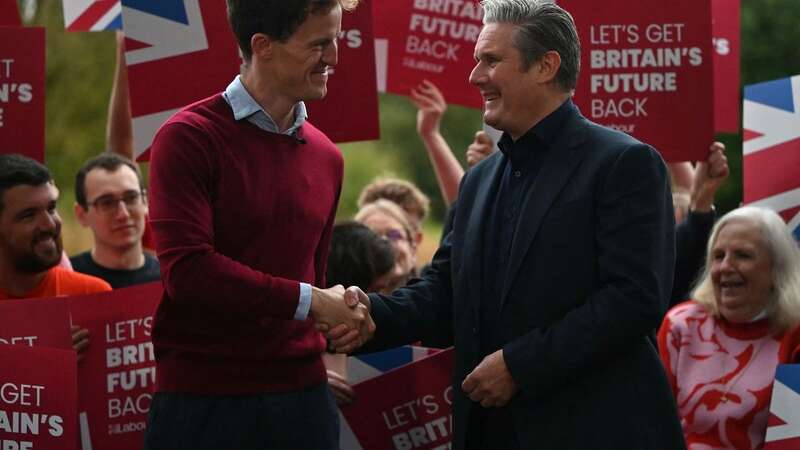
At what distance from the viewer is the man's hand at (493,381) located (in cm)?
408

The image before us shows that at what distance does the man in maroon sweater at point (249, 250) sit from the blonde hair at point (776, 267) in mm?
1958

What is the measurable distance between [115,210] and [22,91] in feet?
4.50

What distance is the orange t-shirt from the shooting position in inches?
224

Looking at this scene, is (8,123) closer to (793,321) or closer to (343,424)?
(343,424)

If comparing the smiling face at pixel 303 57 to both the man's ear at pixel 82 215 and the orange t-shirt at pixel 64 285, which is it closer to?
the orange t-shirt at pixel 64 285

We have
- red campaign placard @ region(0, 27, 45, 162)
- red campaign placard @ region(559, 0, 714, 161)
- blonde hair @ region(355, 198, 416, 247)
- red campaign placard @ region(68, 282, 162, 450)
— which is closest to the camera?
red campaign placard @ region(68, 282, 162, 450)

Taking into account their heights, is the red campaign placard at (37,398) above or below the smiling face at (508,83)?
below

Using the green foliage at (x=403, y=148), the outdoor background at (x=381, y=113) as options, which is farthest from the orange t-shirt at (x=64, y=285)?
the green foliage at (x=403, y=148)

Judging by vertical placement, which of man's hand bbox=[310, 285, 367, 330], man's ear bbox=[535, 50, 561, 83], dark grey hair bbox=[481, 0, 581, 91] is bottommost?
man's hand bbox=[310, 285, 367, 330]

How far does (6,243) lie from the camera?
18.6 ft

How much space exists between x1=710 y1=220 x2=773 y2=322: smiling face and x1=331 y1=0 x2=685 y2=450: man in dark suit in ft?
5.04

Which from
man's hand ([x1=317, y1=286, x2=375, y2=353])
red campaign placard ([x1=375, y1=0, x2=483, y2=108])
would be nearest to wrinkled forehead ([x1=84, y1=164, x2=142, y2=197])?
red campaign placard ([x1=375, y1=0, x2=483, y2=108])

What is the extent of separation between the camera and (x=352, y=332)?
439 centimetres

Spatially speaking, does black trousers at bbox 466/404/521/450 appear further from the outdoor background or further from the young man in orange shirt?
the outdoor background
